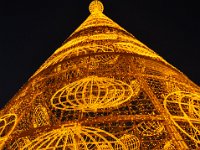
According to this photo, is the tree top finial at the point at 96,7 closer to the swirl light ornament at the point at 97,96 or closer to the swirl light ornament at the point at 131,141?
the swirl light ornament at the point at 97,96

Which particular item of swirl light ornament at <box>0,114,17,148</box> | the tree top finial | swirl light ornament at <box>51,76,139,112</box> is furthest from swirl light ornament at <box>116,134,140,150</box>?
the tree top finial

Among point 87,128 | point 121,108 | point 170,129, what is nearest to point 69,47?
point 121,108

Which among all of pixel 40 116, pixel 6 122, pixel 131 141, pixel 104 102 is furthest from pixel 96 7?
pixel 6 122

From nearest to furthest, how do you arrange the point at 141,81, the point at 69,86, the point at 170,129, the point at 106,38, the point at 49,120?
1. the point at 170,129
2. the point at 69,86
3. the point at 141,81
4. the point at 49,120
5. the point at 106,38

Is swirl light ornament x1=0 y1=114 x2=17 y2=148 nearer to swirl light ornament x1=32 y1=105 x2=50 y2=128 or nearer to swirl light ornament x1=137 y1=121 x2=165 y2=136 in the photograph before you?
swirl light ornament x1=32 y1=105 x2=50 y2=128

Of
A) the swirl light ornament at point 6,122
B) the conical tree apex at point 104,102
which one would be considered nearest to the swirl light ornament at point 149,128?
the conical tree apex at point 104,102

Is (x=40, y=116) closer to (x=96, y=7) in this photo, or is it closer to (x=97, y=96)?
(x=97, y=96)

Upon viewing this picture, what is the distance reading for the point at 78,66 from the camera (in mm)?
6809

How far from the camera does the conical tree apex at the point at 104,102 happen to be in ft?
17.2

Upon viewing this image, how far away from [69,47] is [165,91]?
7.79ft

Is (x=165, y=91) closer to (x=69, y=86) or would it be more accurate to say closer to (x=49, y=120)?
(x=69, y=86)

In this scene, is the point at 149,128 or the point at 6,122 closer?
the point at 6,122

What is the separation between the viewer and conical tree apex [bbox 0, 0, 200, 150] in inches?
206

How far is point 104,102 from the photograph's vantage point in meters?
6.21
